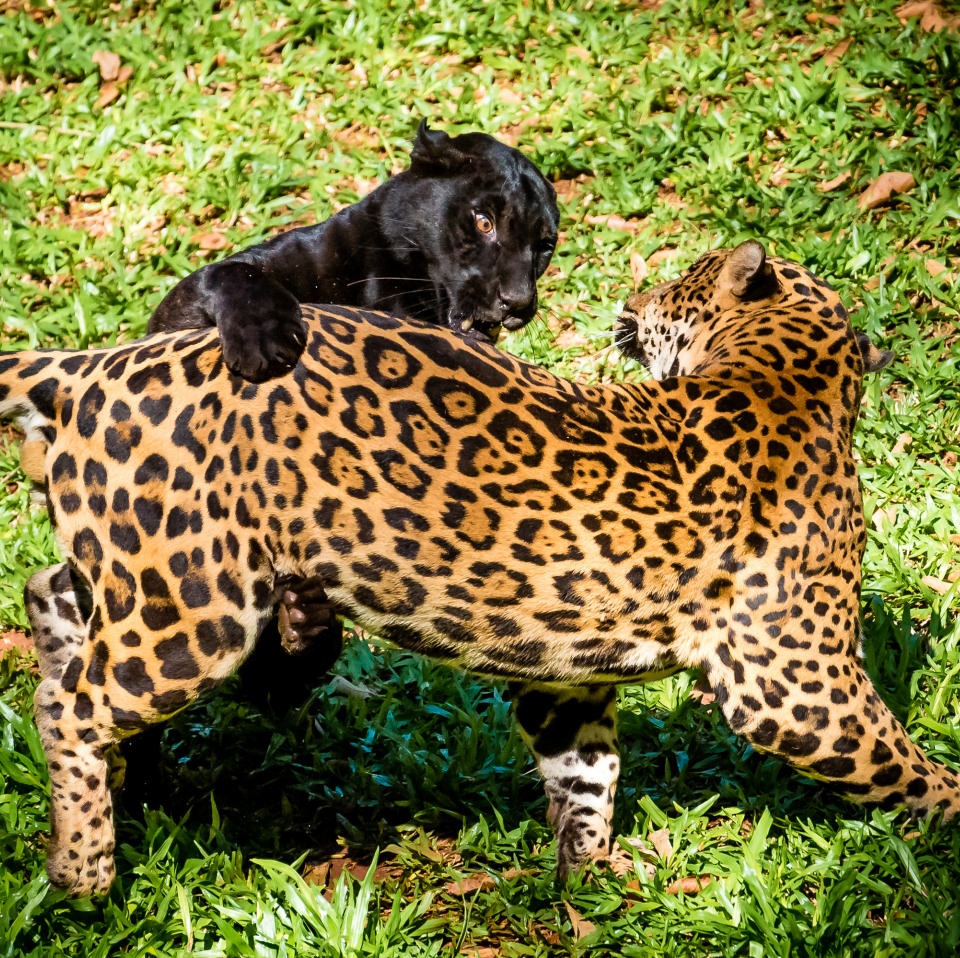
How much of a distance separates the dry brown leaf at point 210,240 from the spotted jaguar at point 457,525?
428 cm

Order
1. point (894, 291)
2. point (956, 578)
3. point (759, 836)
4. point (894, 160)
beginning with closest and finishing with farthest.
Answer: point (759, 836) → point (956, 578) → point (894, 291) → point (894, 160)

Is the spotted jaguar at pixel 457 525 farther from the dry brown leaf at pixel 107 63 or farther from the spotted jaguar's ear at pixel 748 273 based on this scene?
the dry brown leaf at pixel 107 63

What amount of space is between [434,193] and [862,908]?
3.78 meters

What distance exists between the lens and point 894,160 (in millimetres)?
8180

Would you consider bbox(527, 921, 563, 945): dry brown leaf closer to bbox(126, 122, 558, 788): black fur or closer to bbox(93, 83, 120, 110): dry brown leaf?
bbox(126, 122, 558, 788): black fur

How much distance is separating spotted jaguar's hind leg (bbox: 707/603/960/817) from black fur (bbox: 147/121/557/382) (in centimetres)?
216

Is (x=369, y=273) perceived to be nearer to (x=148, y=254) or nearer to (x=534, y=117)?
(x=148, y=254)

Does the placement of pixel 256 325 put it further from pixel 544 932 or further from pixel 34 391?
pixel 544 932

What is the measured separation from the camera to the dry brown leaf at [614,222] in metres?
8.45

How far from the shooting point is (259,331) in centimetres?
425

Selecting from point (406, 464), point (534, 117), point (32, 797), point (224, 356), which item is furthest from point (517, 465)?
point (534, 117)

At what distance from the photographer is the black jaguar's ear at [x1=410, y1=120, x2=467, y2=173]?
6.41 meters

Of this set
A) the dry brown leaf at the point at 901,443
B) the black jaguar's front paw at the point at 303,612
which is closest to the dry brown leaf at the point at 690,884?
the black jaguar's front paw at the point at 303,612

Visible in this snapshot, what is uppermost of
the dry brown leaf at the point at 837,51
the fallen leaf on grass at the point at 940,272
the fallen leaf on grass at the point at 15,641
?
the dry brown leaf at the point at 837,51
